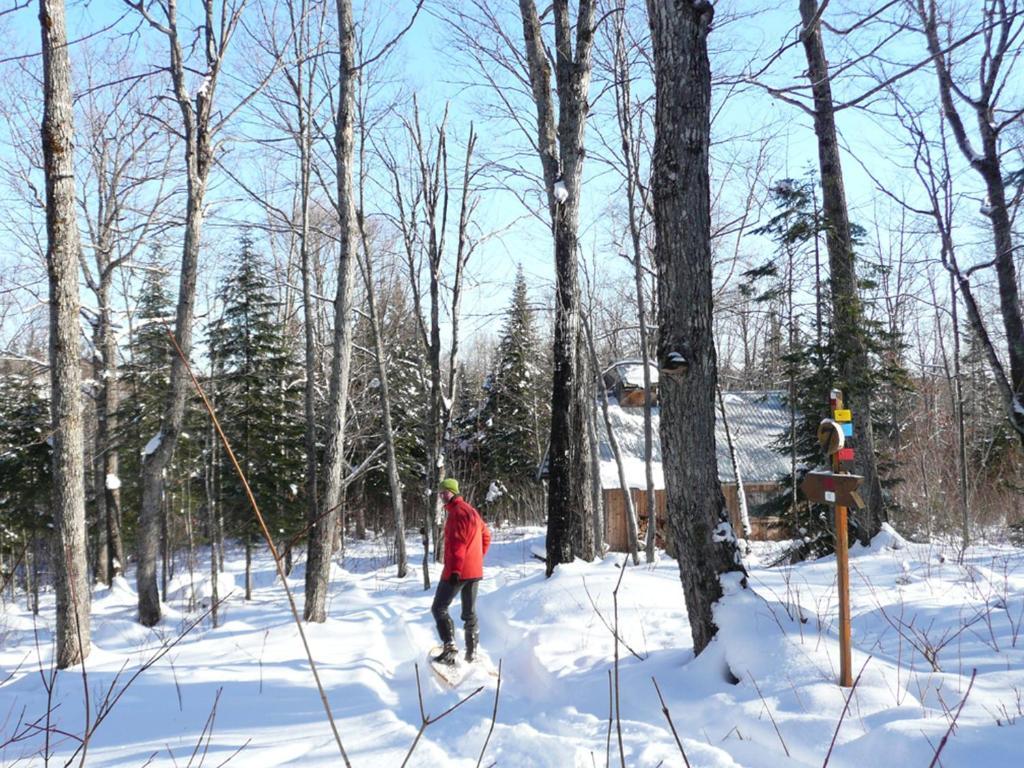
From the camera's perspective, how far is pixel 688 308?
4.73 metres

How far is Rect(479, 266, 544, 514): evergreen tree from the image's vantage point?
89.8 ft

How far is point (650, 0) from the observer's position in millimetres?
4941

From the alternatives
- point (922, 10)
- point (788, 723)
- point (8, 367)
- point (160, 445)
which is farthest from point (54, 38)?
point (8, 367)

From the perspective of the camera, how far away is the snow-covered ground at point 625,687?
3334 millimetres

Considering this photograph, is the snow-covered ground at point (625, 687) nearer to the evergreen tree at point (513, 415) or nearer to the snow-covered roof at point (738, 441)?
the snow-covered roof at point (738, 441)

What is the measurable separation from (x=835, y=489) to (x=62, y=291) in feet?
22.9

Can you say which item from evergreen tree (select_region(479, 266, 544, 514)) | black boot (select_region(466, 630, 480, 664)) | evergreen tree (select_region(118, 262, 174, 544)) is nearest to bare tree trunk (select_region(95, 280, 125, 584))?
evergreen tree (select_region(118, 262, 174, 544))

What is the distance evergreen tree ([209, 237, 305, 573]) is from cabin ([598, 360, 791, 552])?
10.1 metres

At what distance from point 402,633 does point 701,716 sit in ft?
15.6

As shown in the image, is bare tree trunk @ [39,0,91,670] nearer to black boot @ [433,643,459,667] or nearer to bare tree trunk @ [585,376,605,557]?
black boot @ [433,643,459,667]

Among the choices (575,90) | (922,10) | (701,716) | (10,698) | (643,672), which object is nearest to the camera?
(701,716)

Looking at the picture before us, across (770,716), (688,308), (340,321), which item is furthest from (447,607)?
(340,321)

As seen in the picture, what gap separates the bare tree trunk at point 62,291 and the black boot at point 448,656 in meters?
3.41

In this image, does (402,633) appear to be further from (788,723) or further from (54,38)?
(54,38)
